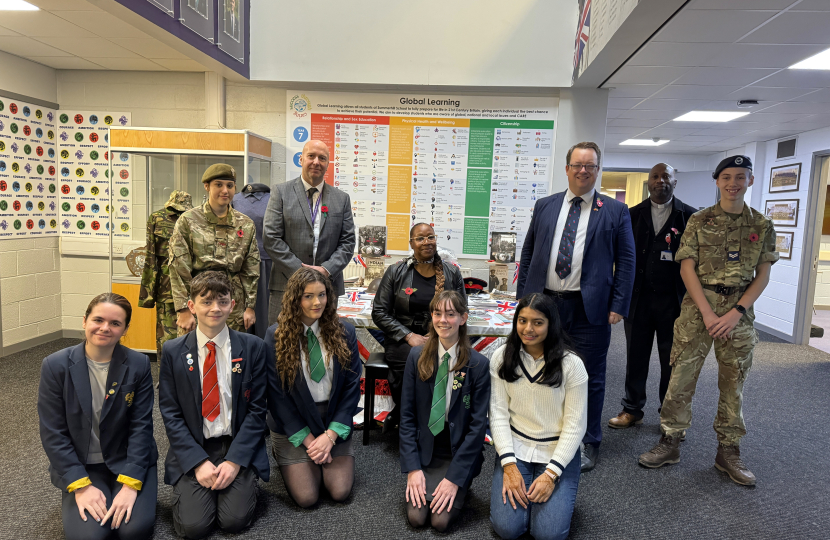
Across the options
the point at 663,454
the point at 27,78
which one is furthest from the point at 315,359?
the point at 27,78

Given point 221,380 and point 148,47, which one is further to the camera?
point 148,47

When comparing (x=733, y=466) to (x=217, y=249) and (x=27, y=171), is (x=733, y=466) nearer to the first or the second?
(x=217, y=249)

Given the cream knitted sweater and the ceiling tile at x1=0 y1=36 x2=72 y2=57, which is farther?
the ceiling tile at x1=0 y1=36 x2=72 y2=57

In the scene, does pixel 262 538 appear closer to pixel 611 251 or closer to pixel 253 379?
pixel 253 379

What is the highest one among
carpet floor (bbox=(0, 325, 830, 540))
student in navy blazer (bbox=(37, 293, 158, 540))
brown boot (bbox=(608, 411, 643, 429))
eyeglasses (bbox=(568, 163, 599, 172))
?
eyeglasses (bbox=(568, 163, 599, 172))

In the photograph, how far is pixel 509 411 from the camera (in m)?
2.15

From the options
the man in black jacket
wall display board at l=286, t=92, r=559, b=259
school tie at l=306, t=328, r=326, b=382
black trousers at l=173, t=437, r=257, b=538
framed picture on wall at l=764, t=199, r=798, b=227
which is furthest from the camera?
framed picture on wall at l=764, t=199, r=798, b=227

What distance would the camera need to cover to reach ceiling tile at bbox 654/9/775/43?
2.58 m

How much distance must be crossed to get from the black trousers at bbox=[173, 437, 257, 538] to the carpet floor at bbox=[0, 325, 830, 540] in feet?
0.22

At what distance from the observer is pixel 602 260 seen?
2.49 metres

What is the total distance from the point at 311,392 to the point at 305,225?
39.8 inches

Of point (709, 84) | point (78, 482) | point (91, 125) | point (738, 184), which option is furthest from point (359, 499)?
point (91, 125)

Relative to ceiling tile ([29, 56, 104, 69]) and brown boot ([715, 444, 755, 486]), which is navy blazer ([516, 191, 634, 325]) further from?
ceiling tile ([29, 56, 104, 69])

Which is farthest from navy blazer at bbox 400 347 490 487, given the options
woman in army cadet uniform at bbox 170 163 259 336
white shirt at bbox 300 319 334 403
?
woman in army cadet uniform at bbox 170 163 259 336
